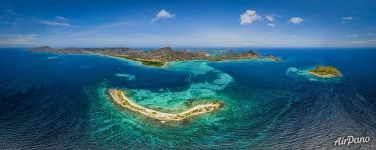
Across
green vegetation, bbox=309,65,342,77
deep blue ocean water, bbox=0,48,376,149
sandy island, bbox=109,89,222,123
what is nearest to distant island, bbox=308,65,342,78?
green vegetation, bbox=309,65,342,77

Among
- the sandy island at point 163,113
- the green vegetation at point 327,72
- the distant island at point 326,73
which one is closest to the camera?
the sandy island at point 163,113

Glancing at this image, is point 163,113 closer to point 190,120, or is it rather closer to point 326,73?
point 190,120

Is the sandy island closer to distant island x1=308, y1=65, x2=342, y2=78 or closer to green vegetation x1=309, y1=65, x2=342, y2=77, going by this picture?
distant island x1=308, y1=65, x2=342, y2=78

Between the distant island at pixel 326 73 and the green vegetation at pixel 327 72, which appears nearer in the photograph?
the distant island at pixel 326 73

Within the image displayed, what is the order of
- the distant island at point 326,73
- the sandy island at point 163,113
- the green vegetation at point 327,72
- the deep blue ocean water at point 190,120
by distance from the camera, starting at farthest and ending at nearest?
1. the green vegetation at point 327,72
2. the distant island at point 326,73
3. the sandy island at point 163,113
4. the deep blue ocean water at point 190,120

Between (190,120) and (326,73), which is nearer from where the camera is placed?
(190,120)

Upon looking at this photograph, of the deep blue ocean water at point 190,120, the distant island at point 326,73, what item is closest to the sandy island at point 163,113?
the deep blue ocean water at point 190,120

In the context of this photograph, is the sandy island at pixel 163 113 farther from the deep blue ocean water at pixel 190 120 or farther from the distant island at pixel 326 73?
the distant island at pixel 326 73

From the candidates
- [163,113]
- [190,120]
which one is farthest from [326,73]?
[163,113]

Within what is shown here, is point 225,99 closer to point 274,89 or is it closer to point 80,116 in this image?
point 274,89
